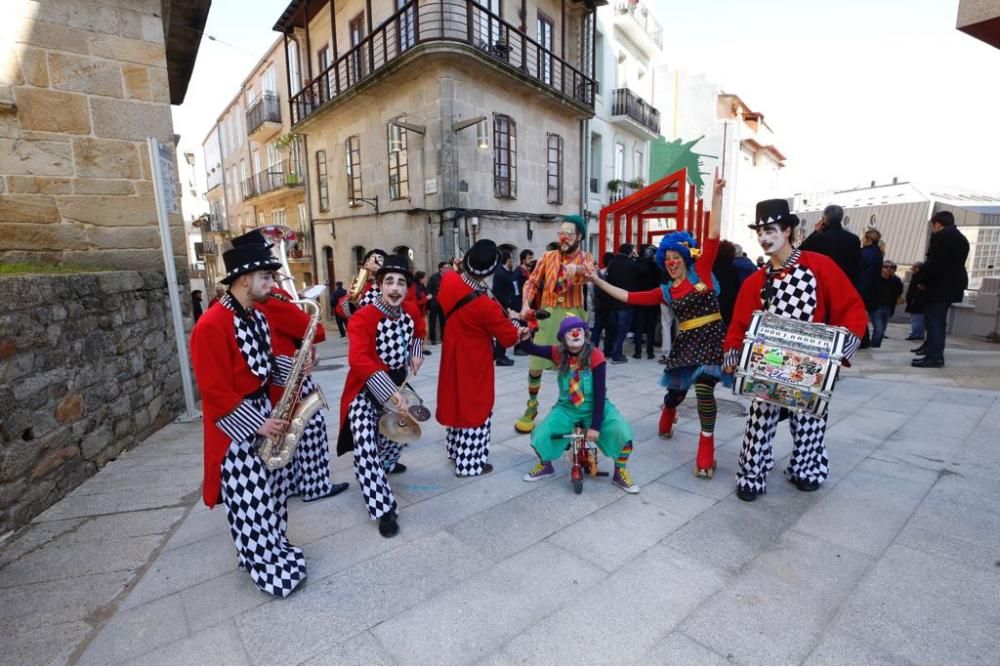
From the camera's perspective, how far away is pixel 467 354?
3701 millimetres

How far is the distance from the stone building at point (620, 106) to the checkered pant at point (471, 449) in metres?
14.7

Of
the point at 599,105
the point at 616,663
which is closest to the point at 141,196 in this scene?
the point at 616,663

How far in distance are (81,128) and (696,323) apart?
21.6 feet

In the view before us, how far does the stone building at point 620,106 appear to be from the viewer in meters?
17.8

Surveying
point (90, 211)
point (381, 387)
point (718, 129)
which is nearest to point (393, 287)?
point (381, 387)

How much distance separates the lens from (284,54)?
1880 centimetres

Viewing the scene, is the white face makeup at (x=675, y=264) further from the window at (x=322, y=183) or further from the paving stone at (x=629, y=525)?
the window at (x=322, y=183)

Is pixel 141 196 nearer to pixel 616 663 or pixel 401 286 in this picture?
pixel 401 286

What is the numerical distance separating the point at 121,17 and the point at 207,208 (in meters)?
38.7

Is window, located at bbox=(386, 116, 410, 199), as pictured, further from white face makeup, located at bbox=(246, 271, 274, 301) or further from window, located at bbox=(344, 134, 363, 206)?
white face makeup, located at bbox=(246, 271, 274, 301)

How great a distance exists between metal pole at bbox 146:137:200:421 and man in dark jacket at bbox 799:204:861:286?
7.18 m

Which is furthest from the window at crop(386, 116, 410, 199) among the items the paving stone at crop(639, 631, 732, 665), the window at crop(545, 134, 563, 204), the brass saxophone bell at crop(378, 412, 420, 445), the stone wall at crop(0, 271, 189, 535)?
the paving stone at crop(639, 631, 732, 665)

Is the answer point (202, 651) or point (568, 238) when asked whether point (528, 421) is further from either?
point (202, 651)

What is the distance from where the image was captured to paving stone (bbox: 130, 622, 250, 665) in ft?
6.91
